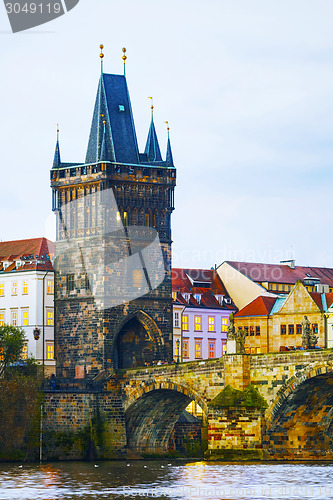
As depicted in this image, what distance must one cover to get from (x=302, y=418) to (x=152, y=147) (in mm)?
27428

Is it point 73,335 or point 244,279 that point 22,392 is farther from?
point 244,279

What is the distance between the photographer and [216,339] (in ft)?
471

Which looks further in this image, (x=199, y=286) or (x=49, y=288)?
(x=199, y=286)

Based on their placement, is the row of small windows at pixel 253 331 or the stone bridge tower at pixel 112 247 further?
the row of small windows at pixel 253 331

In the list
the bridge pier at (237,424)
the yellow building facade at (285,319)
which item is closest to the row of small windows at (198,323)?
the yellow building facade at (285,319)

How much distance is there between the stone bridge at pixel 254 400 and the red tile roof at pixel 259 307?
33606 millimetres

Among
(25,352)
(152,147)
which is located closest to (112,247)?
(152,147)

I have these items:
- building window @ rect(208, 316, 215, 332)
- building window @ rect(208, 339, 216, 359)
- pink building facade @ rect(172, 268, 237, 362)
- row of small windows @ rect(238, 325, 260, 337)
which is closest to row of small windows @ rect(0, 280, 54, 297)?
pink building facade @ rect(172, 268, 237, 362)

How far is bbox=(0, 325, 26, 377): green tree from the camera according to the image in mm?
112250

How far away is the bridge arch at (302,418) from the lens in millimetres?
98000

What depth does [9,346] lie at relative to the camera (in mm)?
113125

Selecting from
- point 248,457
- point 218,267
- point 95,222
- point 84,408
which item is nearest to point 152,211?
point 95,222

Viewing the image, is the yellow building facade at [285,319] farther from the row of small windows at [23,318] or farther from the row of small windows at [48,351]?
the row of small windows at [48,351]

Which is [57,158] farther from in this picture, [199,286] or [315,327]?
[199,286]
